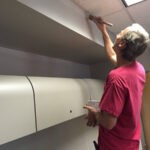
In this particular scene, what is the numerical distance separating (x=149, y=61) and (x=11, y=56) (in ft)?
6.87

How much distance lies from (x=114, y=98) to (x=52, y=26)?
66 centimetres

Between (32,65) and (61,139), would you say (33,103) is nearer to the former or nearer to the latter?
(32,65)

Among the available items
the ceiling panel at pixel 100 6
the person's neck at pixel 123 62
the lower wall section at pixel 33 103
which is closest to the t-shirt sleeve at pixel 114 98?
the person's neck at pixel 123 62

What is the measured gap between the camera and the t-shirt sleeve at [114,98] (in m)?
1.12

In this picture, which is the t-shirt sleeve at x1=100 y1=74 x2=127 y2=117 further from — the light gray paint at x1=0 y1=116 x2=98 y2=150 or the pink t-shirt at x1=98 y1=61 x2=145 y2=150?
the light gray paint at x1=0 y1=116 x2=98 y2=150

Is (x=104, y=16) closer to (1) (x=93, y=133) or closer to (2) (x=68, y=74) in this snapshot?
(2) (x=68, y=74)

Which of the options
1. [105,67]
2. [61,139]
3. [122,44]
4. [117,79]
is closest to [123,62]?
[122,44]

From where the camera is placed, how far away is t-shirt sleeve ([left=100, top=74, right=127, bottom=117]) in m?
1.12

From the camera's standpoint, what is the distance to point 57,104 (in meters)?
1.34

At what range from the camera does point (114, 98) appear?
44.5 inches

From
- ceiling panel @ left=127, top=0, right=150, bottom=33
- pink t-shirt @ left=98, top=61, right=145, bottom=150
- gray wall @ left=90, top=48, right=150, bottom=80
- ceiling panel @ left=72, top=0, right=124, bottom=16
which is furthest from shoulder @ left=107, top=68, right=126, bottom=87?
gray wall @ left=90, top=48, right=150, bottom=80

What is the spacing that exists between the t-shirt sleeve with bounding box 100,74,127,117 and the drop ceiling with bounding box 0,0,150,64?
56 centimetres

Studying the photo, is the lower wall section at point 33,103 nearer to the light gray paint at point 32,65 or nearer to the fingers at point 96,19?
the light gray paint at point 32,65

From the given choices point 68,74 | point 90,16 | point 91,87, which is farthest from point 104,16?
point 68,74
